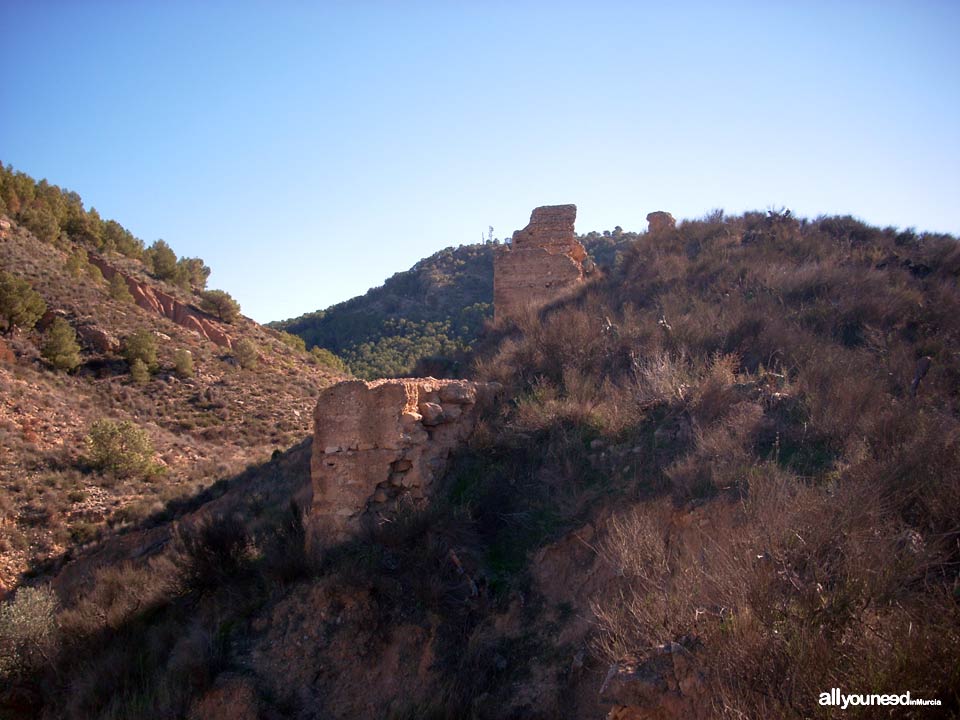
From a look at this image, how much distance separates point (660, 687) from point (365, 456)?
438 cm

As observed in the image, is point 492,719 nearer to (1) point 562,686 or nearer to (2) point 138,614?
(1) point 562,686

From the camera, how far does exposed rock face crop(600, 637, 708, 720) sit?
3.29 m

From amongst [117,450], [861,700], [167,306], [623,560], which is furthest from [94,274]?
[861,700]

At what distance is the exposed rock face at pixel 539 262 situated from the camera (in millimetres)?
14539

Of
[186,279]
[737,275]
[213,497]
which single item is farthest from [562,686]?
[186,279]

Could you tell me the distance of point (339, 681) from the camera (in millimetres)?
5641

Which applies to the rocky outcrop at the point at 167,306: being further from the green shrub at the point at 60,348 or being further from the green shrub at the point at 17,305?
the green shrub at the point at 60,348

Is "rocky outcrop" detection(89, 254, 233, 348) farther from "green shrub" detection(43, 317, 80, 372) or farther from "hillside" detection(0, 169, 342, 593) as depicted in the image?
"green shrub" detection(43, 317, 80, 372)

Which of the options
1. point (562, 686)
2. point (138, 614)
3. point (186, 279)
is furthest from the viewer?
point (186, 279)

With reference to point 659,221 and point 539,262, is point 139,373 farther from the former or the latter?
point 659,221

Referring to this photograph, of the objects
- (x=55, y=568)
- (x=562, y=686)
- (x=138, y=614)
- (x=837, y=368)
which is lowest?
(x=55, y=568)

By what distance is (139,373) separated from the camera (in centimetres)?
2300

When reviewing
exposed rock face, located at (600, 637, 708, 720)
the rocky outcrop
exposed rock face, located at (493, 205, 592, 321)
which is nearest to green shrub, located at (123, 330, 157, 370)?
the rocky outcrop

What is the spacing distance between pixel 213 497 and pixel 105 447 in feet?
14.8
